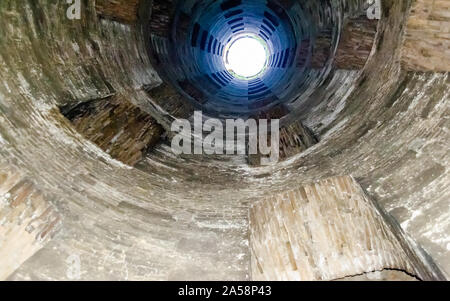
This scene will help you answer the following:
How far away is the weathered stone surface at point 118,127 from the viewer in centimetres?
247

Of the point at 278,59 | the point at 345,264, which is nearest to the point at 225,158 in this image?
the point at 345,264

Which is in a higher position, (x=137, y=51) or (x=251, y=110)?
(x=251, y=110)

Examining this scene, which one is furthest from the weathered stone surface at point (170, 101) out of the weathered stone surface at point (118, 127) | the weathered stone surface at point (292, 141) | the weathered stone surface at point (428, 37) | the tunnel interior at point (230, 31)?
the weathered stone surface at point (428, 37)

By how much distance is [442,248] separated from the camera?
1.97m

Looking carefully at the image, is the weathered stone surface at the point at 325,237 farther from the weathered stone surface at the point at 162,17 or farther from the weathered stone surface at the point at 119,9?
the weathered stone surface at the point at 162,17

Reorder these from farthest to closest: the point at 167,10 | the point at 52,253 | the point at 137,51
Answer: the point at 167,10 → the point at 137,51 → the point at 52,253

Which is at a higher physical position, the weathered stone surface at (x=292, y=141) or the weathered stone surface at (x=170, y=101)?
the weathered stone surface at (x=170, y=101)

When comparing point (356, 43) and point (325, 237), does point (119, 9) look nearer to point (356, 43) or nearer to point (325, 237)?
point (356, 43)

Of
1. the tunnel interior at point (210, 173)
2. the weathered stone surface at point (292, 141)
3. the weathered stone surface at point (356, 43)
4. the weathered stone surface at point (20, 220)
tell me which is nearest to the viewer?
the weathered stone surface at point (20, 220)

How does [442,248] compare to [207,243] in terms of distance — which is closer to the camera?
[442,248]

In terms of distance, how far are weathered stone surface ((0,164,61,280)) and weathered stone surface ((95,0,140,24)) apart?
1.56 metres

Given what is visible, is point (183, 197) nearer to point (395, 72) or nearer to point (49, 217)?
point (49, 217)

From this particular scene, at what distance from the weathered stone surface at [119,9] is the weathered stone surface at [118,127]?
2.44 ft

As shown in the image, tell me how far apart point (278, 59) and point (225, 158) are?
4.65 meters
